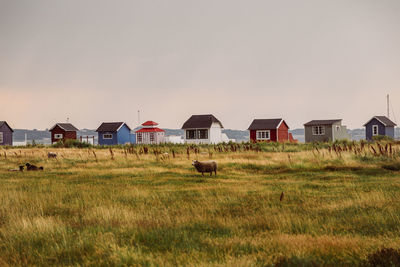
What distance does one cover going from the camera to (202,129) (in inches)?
2366

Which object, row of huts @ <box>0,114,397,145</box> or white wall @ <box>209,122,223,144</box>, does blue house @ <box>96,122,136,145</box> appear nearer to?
row of huts @ <box>0,114,397,145</box>

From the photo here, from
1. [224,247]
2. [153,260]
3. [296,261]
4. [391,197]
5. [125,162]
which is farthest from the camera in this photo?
[125,162]

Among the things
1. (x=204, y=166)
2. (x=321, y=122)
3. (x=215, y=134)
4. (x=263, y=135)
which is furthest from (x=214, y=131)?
(x=204, y=166)

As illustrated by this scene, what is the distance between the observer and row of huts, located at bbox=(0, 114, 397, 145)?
195 ft

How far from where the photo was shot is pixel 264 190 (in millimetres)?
13234

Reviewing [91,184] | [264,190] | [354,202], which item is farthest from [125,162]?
[354,202]

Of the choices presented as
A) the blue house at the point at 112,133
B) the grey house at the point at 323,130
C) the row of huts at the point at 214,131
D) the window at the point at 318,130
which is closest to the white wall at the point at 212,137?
the row of huts at the point at 214,131

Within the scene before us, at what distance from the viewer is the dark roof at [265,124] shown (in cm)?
5932

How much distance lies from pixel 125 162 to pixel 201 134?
36.5 metres

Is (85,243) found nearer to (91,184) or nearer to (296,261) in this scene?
(296,261)

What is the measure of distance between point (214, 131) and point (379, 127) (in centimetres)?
2614

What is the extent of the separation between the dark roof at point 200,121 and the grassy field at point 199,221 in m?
42.5

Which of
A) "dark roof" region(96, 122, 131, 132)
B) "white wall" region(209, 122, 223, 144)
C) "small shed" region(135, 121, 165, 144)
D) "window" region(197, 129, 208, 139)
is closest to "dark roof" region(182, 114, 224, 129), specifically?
"white wall" region(209, 122, 223, 144)

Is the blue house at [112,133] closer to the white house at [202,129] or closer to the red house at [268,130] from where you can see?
the white house at [202,129]
